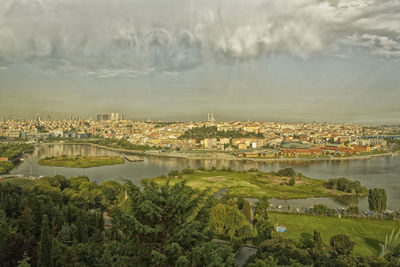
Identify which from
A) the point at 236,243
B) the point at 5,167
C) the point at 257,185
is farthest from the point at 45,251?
the point at 5,167

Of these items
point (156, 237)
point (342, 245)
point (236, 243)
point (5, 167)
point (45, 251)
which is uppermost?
point (156, 237)

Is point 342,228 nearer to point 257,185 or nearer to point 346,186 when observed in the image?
point 346,186

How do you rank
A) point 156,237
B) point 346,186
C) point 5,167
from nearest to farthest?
point 156,237 → point 346,186 → point 5,167

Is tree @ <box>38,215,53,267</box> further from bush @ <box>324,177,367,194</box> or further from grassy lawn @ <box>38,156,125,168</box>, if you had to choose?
grassy lawn @ <box>38,156,125,168</box>

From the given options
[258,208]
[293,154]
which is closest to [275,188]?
[258,208]

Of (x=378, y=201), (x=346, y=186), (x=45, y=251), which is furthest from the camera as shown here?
(x=346, y=186)

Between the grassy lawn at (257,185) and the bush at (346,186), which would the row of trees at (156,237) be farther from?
the bush at (346,186)
